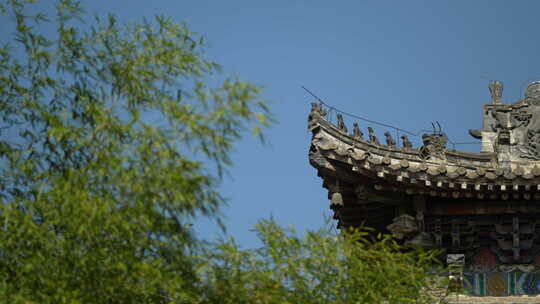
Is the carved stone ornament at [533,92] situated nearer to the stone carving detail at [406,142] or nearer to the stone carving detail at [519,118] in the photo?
the stone carving detail at [519,118]

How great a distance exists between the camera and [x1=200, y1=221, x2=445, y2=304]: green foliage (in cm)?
1186

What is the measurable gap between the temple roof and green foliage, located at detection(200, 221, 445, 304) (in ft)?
11.7

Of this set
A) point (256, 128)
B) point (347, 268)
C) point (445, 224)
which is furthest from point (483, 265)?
point (256, 128)

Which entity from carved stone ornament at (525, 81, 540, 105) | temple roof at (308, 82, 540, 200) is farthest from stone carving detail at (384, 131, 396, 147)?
carved stone ornament at (525, 81, 540, 105)

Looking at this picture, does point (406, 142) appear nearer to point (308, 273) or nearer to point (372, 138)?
point (372, 138)

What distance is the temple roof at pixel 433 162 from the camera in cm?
1680

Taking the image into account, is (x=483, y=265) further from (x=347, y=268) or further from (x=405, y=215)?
(x=347, y=268)

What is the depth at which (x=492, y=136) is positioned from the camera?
18.2 m

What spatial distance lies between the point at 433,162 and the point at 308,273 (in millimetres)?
5175

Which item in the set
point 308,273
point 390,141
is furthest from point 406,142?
point 308,273

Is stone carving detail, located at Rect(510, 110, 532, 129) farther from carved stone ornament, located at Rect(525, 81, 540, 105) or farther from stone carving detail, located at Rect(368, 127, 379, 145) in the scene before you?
stone carving detail, located at Rect(368, 127, 379, 145)

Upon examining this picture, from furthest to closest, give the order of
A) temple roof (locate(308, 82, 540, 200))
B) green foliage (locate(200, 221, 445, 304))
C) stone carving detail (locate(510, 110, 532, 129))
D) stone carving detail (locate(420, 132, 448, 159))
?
stone carving detail (locate(510, 110, 532, 129))
stone carving detail (locate(420, 132, 448, 159))
temple roof (locate(308, 82, 540, 200))
green foliage (locate(200, 221, 445, 304))

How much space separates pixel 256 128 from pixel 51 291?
2290 mm

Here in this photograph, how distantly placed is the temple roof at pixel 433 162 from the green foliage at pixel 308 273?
11.7ft
